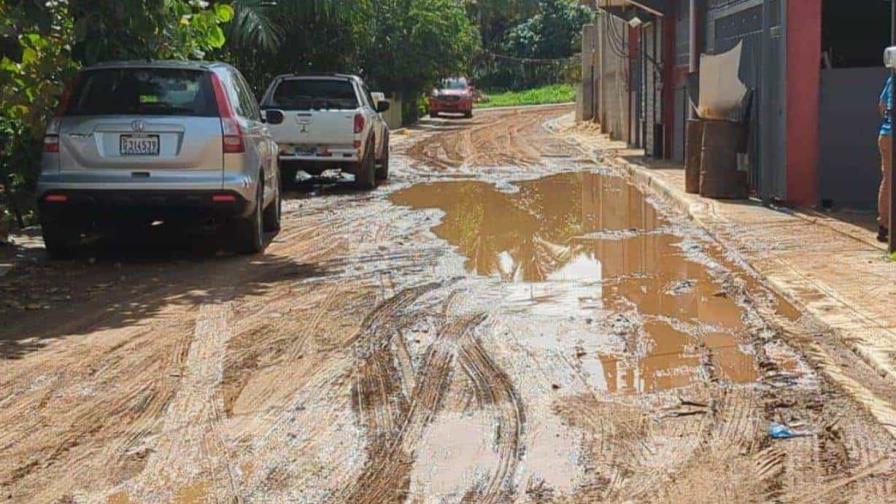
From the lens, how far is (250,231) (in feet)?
39.8

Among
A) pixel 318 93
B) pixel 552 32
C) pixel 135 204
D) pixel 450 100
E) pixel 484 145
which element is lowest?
pixel 484 145

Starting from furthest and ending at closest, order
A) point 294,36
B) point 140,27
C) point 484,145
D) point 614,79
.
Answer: point 614,79, point 484,145, point 294,36, point 140,27

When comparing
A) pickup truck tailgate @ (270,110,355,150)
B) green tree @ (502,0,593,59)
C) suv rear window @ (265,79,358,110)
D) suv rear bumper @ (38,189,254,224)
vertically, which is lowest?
suv rear bumper @ (38,189,254,224)

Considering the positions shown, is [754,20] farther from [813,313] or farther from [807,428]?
[807,428]

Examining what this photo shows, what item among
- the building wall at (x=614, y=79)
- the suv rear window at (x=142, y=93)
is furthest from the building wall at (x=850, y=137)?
the building wall at (x=614, y=79)

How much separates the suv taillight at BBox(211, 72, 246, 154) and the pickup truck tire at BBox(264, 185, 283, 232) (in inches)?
94.1

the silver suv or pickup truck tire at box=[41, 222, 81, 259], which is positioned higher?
the silver suv

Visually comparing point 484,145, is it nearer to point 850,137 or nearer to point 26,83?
point 850,137

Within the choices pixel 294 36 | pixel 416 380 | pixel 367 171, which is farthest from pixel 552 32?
pixel 416 380

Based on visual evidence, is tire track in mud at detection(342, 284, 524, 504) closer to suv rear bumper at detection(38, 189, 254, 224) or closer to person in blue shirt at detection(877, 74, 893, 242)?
suv rear bumper at detection(38, 189, 254, 224)

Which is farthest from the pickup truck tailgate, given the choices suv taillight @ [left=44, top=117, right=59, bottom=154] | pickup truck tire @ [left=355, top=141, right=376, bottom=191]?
suv taillight @ [left=44, top=117, right=59, bottom=154]

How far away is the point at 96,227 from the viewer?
504 inches

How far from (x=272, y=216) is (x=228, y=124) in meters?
2.76

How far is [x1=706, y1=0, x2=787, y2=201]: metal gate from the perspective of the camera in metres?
15.8
